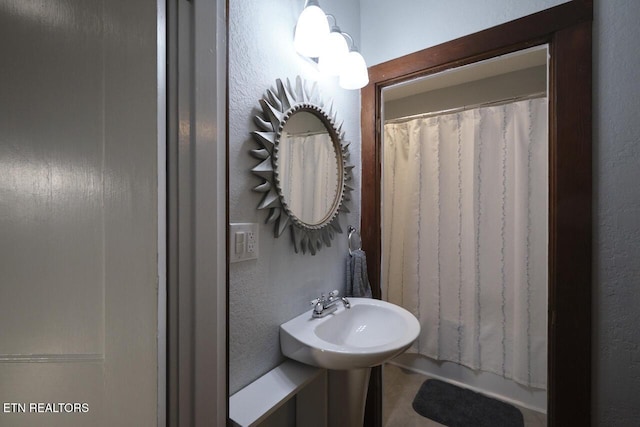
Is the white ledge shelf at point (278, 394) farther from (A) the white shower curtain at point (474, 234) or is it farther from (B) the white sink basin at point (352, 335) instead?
(A) the white shower curtain at point (474, 234)

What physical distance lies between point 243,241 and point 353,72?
876 mm

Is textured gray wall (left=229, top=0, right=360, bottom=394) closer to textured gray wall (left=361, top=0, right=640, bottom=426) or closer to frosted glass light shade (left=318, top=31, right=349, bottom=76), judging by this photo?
frosted glass light shade (left=318, top=31, right=349, bottom=76)

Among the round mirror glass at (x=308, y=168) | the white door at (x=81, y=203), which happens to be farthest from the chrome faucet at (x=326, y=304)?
the white door at (x=81, y=203)

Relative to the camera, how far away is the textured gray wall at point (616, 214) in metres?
0.85

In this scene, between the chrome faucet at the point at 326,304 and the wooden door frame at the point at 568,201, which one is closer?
the wooden door frame at the point at 568,201

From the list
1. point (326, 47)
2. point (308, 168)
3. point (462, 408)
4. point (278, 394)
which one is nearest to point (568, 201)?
point (308, 168)

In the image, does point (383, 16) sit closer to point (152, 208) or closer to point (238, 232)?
point (238, 232)

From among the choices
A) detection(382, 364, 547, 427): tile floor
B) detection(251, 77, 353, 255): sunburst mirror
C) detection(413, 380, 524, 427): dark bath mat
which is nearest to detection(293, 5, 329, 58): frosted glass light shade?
detection(251, 77, 353, 255): sunburst mirror

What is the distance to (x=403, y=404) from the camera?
5.32 ft

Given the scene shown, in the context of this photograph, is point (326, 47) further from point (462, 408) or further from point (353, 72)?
point (462, 408)

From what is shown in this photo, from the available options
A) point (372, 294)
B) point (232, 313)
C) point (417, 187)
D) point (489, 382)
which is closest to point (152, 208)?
Result: point (232, 313)

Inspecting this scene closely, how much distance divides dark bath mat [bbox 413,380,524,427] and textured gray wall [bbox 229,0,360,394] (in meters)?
1.16

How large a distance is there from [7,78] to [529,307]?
2270 mm

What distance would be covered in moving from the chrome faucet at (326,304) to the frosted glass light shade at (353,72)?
0.93m
